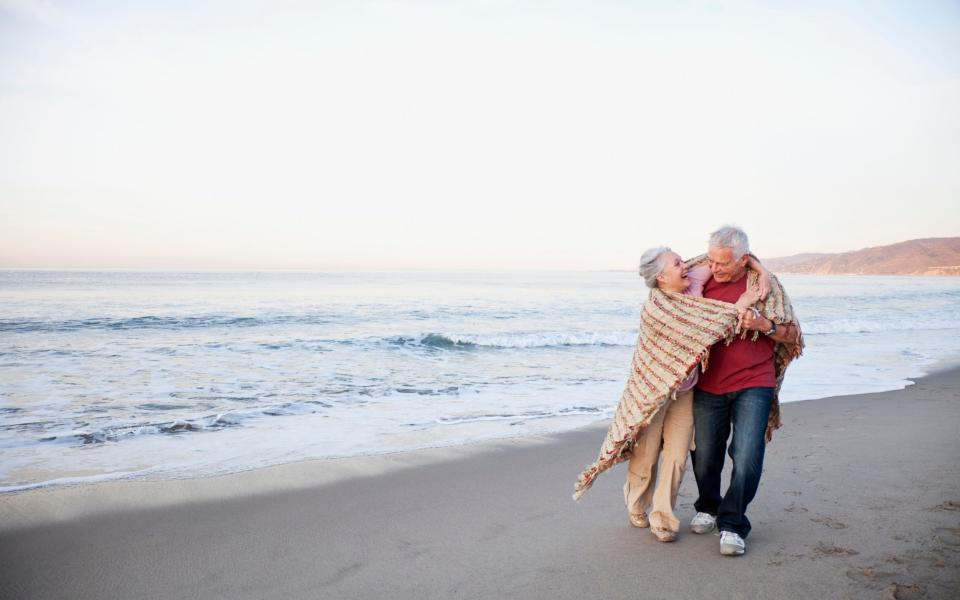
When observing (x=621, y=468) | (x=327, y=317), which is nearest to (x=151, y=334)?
(x=327, y=317)

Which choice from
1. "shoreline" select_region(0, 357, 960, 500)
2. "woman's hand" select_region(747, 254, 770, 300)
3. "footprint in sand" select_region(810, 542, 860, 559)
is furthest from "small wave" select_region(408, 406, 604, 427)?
"woman's hand" select_region(747, 254, 770, 300)

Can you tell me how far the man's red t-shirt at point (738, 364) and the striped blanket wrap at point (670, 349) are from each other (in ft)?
0.24

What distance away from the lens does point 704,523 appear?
376cm

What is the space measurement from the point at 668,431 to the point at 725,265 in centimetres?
98

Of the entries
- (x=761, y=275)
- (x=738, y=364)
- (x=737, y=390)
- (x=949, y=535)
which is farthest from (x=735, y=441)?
(x=949, y=535)

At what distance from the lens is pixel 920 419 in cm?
717

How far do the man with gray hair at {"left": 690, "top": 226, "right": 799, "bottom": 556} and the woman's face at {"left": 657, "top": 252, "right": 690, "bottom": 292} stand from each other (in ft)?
0.48

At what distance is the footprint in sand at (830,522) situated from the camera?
3.79m

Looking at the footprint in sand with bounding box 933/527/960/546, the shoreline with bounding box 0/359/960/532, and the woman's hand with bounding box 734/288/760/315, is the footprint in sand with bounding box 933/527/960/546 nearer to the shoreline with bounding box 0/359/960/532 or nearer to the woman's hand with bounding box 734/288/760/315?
the woman's hand with bounding box 734/288/760/315

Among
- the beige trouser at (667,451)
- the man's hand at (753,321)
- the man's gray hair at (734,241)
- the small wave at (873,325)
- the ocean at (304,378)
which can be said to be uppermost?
the man's gray hair at (734,241)

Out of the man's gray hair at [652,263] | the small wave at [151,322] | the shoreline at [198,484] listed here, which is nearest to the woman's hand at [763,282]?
the man's gray hair at [652,263]

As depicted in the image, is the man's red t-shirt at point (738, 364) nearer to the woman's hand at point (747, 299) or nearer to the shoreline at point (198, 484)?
the woman's hand at point (747, 299)

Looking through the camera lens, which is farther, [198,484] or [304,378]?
[304,378]

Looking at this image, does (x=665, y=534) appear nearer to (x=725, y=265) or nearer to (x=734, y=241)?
(x=725, y=265)
